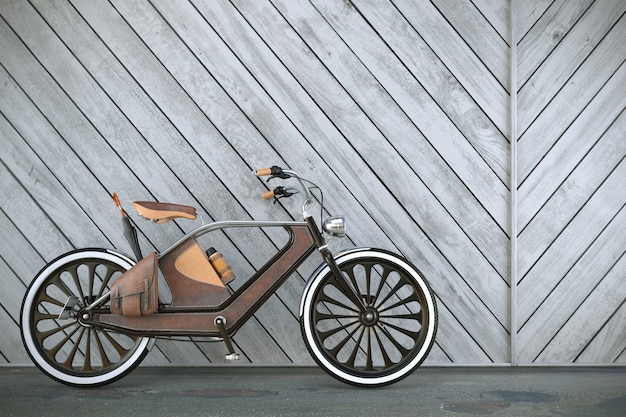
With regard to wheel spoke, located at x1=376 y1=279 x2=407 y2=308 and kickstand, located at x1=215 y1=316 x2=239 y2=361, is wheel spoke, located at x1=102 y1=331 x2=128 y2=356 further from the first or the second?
wheel spoke, located at x1=376 y1=279 x2=407 y2=308

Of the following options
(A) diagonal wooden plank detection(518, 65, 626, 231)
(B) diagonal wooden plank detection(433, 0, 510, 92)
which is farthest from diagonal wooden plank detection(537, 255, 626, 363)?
(B) diagonal wooden plank detection(433, 0, 510, 92)

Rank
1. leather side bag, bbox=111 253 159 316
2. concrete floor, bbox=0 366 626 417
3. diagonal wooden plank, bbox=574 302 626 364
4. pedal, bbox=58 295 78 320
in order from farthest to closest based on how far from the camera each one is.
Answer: diagonal wooden plank, bbox=574 302 626 364, pedal, bbox=58 295 78 320, leather side bag, bbox=111 253 159 316, concrete floor, bbox=0 366 626 417

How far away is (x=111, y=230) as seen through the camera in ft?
10.1

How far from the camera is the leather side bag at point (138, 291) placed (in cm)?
260

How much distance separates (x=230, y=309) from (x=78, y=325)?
2.61 feet

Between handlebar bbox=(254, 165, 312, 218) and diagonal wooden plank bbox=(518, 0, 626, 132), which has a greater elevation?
handlebar bbox=(254, 165, 312, 218)

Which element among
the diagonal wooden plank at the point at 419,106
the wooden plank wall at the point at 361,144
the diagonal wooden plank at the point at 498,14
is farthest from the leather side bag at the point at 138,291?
the diagonal wooden plank at the point at 498,14

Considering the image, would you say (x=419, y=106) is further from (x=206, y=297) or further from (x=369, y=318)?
(x=206, y=297)

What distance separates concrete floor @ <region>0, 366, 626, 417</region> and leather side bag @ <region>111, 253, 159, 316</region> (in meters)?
0.32

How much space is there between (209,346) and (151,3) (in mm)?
1637

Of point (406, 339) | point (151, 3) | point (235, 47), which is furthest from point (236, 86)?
point (406, 339)

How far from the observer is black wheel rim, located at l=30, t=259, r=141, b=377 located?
8.96ft

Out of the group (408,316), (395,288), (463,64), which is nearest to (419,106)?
(463,64)

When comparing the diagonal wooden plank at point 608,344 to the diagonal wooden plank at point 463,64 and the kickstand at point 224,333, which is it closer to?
the diagonal wooden plank at point 463,64
